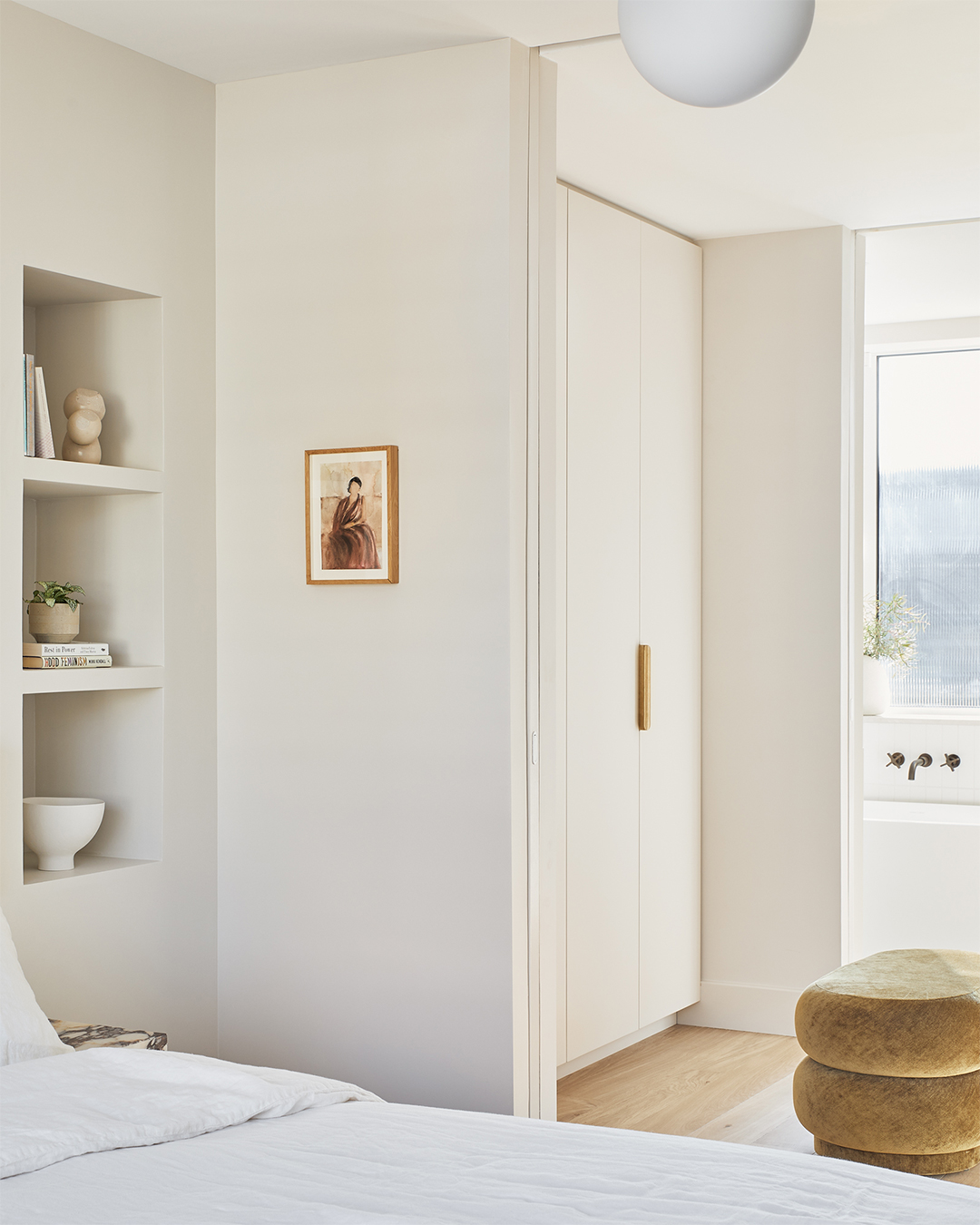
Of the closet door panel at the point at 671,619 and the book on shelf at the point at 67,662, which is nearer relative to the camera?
the book on shelf at the point at 67,662

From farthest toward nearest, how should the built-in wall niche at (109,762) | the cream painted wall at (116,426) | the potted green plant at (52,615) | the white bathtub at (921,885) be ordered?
the white bathtub at (921,885) < the built-in wall niche at (109,762) < the potted green plant at (52,615) < the cream painted wall at (116,426)

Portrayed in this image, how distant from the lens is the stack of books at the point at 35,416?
2947 millimetres

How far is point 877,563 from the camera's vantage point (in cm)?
574

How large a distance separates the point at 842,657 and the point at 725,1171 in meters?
3.04

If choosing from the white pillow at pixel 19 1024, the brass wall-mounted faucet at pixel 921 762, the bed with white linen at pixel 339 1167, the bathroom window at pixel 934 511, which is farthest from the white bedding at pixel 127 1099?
the bathroom window at pixel 934 511

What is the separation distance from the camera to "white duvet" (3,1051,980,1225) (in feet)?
4.91

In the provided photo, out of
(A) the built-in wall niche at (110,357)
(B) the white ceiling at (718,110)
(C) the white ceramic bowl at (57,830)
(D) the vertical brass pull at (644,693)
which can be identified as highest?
(B) the white ceiling at (718,110)

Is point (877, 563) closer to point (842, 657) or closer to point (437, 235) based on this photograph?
point (842, 657)

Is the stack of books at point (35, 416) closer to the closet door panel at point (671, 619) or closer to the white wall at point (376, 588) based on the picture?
the white wall at point (376, 588)

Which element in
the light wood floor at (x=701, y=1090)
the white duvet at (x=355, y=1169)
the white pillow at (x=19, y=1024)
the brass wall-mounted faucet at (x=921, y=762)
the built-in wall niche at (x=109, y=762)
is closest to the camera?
the white duvet at (x=355, y=1169)

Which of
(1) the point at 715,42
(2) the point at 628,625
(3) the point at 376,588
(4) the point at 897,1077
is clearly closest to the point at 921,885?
(2) the point at 628,625

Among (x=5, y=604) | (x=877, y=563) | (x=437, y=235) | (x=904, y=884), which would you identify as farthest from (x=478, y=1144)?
(x=877, y=563)

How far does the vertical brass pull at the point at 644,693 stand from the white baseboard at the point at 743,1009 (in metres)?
1.04

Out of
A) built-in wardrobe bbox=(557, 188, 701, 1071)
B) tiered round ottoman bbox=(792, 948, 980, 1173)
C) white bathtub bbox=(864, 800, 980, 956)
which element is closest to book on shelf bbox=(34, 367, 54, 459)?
built-in wardrobe bbox=(557, 188, 701, 1071)
